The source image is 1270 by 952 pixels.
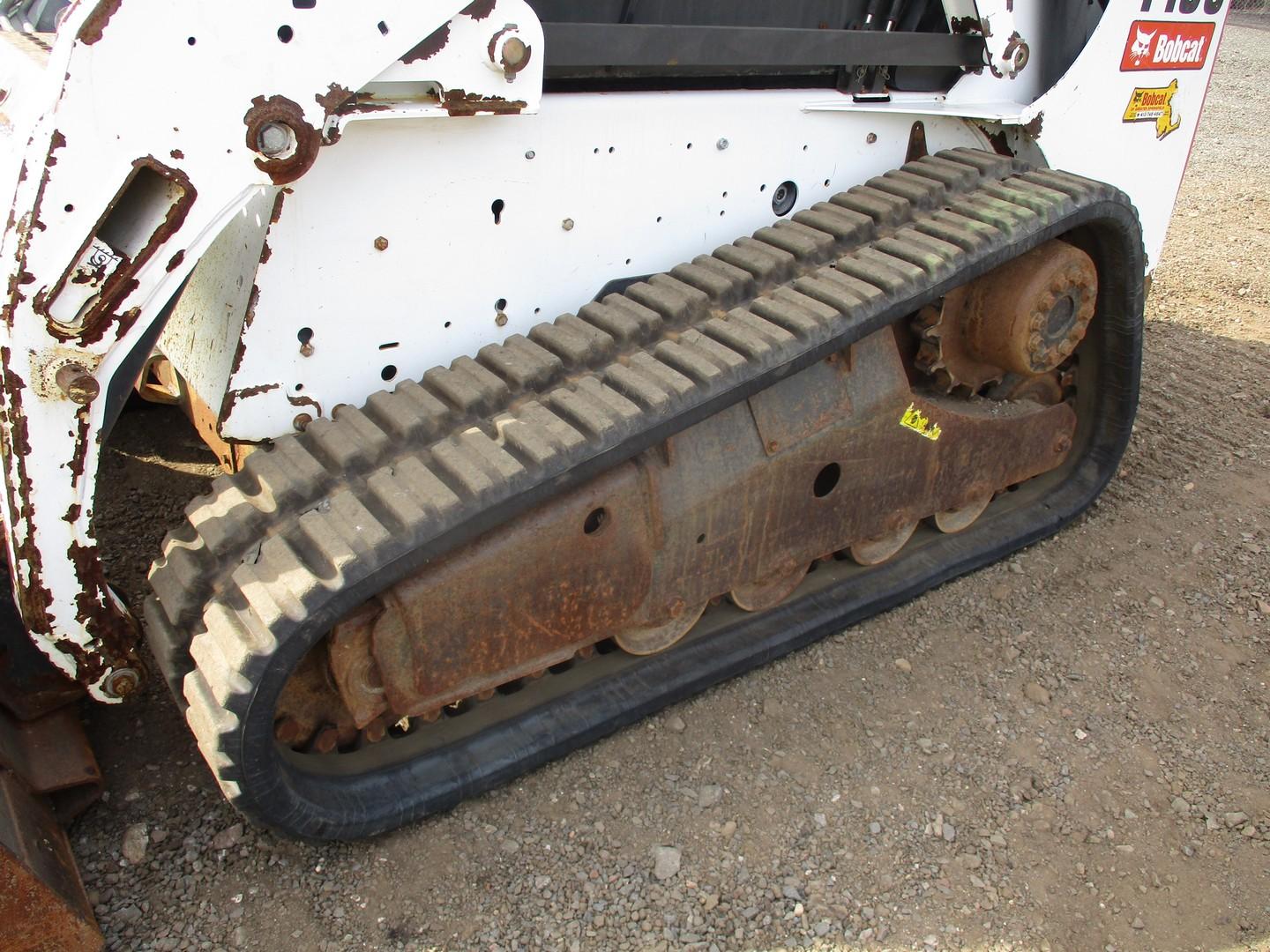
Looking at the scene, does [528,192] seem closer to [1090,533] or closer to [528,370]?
[528,370]

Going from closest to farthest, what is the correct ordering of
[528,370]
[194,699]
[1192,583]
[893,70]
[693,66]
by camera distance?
[194,699] < [528,370] < [693,66] < [893,70] < [1192,583]

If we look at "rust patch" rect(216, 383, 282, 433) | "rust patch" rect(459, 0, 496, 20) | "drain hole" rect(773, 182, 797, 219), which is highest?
"rust patch" rect(459, 0, 496, 20)

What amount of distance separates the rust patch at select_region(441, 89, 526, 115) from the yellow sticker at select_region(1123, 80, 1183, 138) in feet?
6.17

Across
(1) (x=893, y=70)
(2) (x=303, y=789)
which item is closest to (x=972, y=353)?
(1) (x=893, y=70)

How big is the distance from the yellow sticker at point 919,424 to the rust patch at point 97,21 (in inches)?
68.8

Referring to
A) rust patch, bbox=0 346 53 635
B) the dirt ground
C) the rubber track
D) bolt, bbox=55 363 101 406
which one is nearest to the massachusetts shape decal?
the rubber track

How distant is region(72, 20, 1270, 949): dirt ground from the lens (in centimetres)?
207

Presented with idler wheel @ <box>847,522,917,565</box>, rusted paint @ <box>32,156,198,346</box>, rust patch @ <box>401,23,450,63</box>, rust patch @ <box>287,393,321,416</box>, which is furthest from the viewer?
idler wheel @ <box>847,522,917,565</box>

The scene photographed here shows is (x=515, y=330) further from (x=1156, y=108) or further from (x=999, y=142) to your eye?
(x=1156, y=108)

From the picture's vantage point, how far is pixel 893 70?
277 centimetres

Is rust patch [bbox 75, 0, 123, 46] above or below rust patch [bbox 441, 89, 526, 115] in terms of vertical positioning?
above

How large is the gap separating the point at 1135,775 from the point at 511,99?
6.16ft

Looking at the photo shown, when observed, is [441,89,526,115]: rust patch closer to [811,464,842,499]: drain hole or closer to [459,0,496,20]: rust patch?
[459,0,496,20]: rust patch

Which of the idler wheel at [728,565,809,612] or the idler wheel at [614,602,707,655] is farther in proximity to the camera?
the idler wheel at [728,565,809,612]
